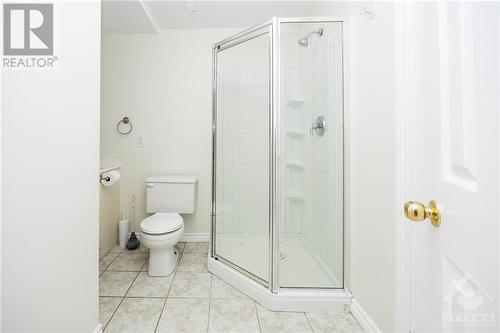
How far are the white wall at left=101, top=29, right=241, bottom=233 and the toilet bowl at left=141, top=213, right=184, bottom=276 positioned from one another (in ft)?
2.66

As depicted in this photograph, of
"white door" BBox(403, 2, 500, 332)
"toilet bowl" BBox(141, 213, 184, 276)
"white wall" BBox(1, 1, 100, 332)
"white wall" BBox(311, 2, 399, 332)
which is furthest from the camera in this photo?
"toilet bowl" BBox(141, 213, 184, 276)

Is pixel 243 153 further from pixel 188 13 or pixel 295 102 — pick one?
pixel 188 13

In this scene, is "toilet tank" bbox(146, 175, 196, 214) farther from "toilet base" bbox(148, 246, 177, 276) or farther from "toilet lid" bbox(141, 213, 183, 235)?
"toilet base" bbox(148, 246, 177, 276)

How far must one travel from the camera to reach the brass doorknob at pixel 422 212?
61 cm

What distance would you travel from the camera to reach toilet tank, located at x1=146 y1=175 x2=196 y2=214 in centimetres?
230

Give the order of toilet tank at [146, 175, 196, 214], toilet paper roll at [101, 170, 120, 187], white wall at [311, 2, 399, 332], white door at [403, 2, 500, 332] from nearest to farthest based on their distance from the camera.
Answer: white door at [403, 2, 500, 332] < white wall at [311, 2, 399, 332] < toilet paper roll at [101, 170, 120, 187] < toilet tank at [146, 175, 196, 214]

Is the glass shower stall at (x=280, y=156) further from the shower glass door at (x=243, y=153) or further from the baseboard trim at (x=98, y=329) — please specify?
the baseboard trim at (x=98, y=329)

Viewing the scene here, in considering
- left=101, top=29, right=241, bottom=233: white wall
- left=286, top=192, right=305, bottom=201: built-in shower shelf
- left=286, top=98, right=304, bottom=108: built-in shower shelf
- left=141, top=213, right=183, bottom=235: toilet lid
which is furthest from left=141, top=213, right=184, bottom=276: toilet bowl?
left=286, top=98, right=304, bottom=108: built-in shower shelf

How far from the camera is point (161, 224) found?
1851 mm

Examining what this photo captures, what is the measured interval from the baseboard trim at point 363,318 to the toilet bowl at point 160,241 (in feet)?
4.44

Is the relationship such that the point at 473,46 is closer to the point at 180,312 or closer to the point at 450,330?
the point at 450,330

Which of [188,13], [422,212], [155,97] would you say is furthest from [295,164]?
[188,13]

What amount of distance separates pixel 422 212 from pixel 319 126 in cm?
116

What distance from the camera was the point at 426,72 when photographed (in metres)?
0.75
